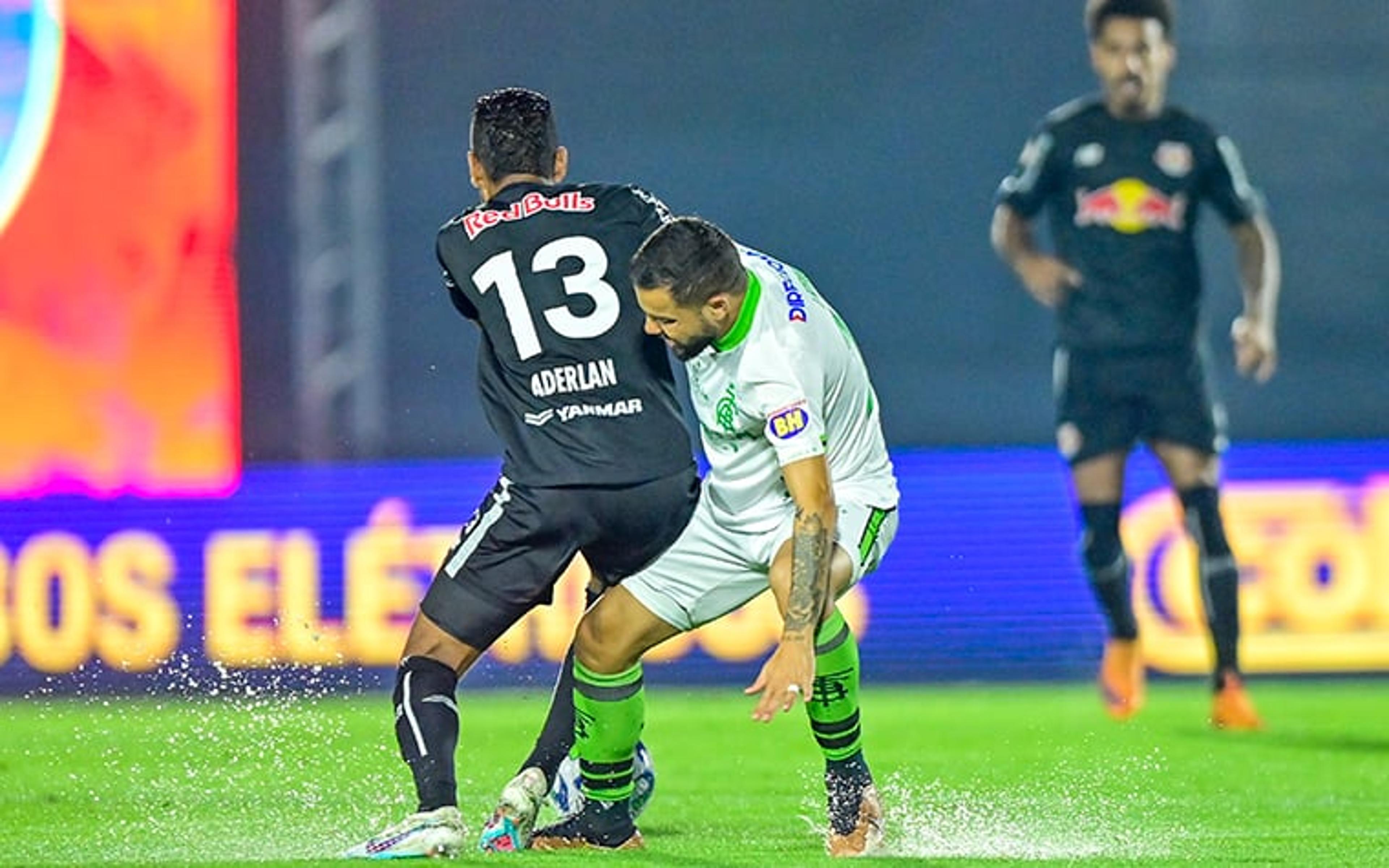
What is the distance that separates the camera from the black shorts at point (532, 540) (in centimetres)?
653

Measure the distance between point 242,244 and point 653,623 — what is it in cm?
578

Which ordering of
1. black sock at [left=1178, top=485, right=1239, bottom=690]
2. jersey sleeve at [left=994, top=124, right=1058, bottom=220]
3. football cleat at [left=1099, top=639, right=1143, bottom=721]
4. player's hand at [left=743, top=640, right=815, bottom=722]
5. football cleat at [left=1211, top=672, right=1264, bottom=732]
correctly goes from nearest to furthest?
player's hand at [left=743, top=640, right=815, bottom=722], football cleat at [left=1211, top=672, right=1264, bottom=732], black sock at [left=1178, top=485, right=1239, bottom=690], football cleat at [left=1099, top=639, right=1143, bottom=721], jersey sleeve at [left=994, top=124, right=1058, bottom=220]

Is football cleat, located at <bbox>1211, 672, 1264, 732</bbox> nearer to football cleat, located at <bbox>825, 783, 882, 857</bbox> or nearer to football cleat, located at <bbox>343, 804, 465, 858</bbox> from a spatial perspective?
football cleat, located at <bbox>825, 783, 882, 857</bbox>

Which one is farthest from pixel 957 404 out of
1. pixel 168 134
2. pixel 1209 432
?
pixel 168 134

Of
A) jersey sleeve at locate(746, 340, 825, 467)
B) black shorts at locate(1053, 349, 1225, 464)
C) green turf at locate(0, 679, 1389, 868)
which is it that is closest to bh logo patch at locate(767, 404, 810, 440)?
jersey sleeve at locate(746, 340, 825, 467)

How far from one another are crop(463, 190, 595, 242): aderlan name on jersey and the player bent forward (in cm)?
47

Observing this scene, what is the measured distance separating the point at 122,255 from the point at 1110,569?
14.6 ft

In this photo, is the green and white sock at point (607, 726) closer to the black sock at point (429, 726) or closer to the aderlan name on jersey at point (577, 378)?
the black sock at point (429, 726)

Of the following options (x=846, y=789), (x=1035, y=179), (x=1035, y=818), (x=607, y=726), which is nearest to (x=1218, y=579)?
(x=1035, y=179)

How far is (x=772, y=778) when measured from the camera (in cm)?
856

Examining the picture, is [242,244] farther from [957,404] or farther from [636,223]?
[636,223]

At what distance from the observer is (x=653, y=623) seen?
21.3 feet

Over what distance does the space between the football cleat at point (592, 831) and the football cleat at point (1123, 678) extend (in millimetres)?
4665

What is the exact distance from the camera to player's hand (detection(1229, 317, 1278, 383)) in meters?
11.3
